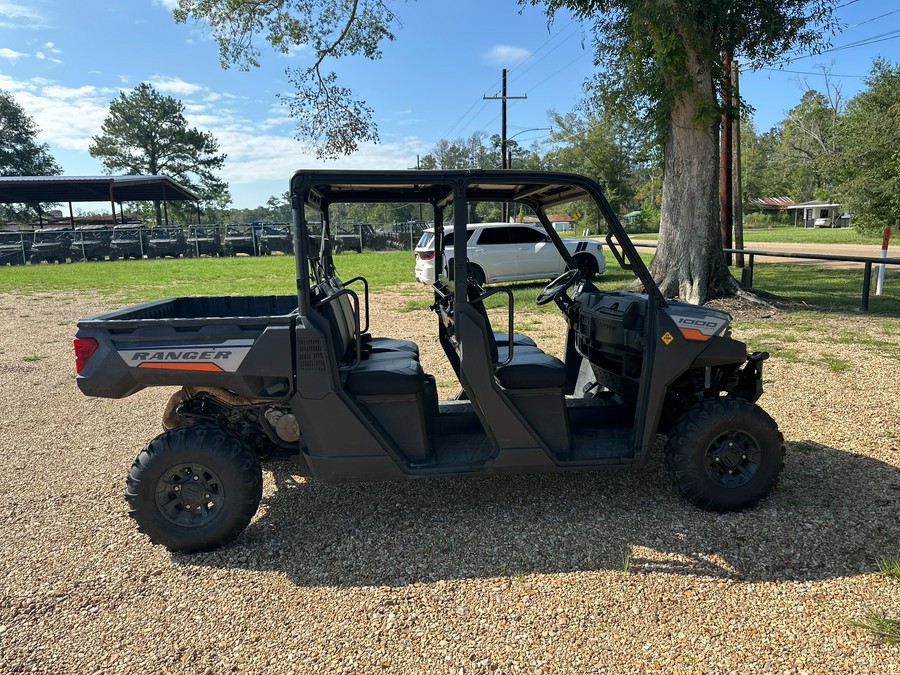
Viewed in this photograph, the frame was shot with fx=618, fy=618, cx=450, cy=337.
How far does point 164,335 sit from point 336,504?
1.41m

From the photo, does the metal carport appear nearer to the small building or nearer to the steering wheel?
the steering wheel

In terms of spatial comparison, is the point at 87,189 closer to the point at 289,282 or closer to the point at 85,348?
the point at 289,282

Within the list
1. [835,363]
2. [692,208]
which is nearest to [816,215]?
[692,208]

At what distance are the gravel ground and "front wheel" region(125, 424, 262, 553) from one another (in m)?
0.13

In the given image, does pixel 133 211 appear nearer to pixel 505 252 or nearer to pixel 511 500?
pixel 505 252

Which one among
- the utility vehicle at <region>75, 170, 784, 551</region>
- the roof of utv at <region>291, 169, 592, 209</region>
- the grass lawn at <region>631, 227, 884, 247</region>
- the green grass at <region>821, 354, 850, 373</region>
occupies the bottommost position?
the green grass at <region>821, 354, 850, 373</region>

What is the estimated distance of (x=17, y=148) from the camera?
54.7m

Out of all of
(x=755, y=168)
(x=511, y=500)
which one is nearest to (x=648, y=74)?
(x=511, y=500)

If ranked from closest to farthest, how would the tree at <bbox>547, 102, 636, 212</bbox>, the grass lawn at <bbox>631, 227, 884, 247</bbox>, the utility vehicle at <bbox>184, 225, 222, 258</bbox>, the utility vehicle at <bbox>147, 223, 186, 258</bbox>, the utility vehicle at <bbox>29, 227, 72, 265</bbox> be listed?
Answer: the utility vehicle at <bbox>29, 227, 72, 265</bbox> < the utility vehicle at <bbox>147, 223, 186, 258</bbox> < the utility vehicle at <bbox>184, 225, 222, 258</bbox> < the grass lawn at <bbox>631, 227, 884, 247</bbox> < the tree at <bbox>547, 102, 636, 212</bbox>

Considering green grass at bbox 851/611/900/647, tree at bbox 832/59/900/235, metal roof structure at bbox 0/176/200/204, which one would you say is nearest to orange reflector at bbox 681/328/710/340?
green grass at bbox 851/611/900/647

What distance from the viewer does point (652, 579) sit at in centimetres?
285

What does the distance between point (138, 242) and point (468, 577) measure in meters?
30.3

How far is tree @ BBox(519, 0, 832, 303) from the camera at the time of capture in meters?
9.56

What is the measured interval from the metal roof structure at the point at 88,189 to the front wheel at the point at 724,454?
3667 cm
